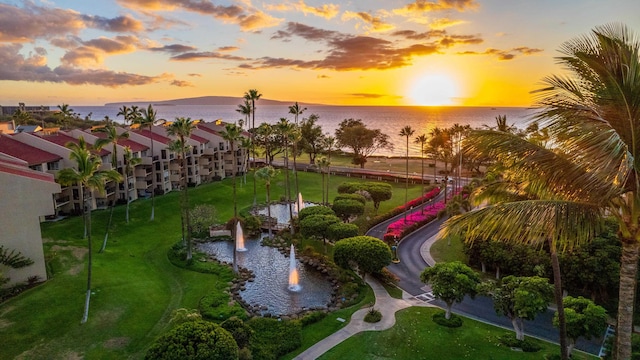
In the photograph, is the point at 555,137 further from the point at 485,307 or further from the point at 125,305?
the point at 125,305

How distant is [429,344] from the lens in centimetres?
2808

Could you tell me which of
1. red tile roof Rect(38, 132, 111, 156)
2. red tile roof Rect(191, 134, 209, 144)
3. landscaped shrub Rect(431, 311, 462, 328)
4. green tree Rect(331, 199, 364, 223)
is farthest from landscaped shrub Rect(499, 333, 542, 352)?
red tile roof Rect(191, 134, 209, 144)

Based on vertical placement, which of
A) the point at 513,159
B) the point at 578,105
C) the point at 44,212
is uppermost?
the point at 578,105

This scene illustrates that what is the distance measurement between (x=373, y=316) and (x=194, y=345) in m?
15.2

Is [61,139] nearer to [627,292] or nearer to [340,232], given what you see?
[340,232]

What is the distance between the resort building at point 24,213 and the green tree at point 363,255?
25743 mm

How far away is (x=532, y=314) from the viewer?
1065 inches

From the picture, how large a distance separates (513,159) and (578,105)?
7.90 ft

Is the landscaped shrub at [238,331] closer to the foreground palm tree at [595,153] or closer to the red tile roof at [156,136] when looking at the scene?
the foreground palm tree at [595,153]

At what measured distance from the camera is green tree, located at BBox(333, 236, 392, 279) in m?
37.9

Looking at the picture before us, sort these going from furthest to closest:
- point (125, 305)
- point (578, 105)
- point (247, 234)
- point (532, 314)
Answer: point (247, 234), point (125, 305), point (532, 314), point (578, 105)

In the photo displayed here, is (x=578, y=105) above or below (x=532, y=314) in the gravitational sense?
above

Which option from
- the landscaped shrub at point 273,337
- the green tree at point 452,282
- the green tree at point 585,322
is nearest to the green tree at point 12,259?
the landscaped shrub at point 273,337

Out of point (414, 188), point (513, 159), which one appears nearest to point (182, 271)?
point (513, 159)
